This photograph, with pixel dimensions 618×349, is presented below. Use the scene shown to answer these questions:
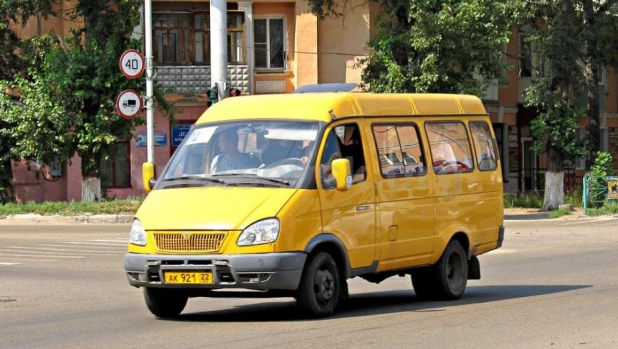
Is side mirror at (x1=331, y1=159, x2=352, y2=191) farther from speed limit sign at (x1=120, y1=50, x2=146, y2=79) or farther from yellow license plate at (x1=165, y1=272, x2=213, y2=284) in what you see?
speed limit sign at (x1=120, y1=50, x2=146, y2=79)

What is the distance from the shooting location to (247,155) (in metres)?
12.7

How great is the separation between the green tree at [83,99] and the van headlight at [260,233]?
79.2 ft

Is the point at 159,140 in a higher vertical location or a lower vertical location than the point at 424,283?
higher

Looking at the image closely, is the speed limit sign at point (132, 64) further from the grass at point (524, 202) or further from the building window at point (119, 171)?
the grass at point (524, 202)

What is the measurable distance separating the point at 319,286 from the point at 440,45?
25543 millimetres

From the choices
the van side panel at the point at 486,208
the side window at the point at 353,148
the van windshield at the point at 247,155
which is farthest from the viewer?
the van side panel at the point at 486,208

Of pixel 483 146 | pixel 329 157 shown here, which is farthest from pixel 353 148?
pixel 483 146

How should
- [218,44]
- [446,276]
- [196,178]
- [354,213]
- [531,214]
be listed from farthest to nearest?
[531,214] < [218,44] < [446,276] < [354,213] < [196,178]

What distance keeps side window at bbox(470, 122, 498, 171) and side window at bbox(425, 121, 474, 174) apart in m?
0.21

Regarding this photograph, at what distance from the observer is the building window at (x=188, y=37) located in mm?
45125

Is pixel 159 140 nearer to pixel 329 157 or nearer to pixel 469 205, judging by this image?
pixel 469 205

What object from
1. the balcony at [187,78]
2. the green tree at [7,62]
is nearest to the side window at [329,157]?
the green tree at [7,62]

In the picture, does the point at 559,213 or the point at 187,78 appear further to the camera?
the point at 187,78

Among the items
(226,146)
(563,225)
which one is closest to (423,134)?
(226,146)
